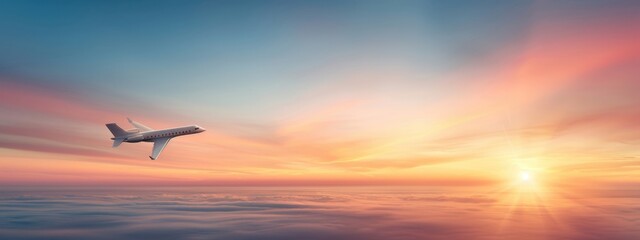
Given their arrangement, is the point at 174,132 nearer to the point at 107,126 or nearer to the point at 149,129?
the point at 149,129

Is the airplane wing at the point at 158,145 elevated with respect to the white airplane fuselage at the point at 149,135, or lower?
lower

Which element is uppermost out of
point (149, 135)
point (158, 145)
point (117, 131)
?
point (117, 131)

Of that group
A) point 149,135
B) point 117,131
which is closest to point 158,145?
point 149,135

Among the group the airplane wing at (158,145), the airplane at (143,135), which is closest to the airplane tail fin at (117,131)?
the airplane at (143,135)

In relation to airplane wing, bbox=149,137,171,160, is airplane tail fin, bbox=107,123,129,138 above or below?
above

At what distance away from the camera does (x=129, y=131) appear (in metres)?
174

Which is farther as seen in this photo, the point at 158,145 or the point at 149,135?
the point at 149,135

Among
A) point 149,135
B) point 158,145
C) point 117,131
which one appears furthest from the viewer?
point 117,131

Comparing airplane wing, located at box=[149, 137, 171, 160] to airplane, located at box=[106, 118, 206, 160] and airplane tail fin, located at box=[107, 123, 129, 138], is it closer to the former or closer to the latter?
airplane, located at box=[106, 118, 206, 160]

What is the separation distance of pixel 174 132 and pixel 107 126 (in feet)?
94.8

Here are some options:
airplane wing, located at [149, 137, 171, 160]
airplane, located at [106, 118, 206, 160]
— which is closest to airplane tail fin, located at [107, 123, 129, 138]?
airplane, located at [106, 118, 206, 160]

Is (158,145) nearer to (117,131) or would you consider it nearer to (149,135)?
(149,135)

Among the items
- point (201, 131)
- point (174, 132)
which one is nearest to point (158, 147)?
point (174, 132)

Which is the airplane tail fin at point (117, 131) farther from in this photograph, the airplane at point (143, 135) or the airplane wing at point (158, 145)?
the airplane wing at point (158, 145)
